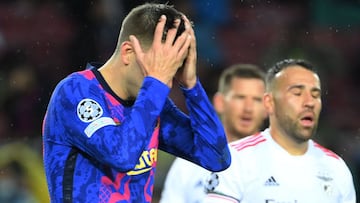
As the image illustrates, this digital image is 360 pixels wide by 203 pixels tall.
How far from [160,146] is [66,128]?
57 centimetres

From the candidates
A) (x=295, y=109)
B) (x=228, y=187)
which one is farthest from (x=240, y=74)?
(x=228, y=187)

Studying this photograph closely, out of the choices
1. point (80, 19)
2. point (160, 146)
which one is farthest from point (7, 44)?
point (160, 146)

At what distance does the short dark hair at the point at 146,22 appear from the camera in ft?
11.7

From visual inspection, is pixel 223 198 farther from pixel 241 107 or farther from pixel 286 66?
pixel 241 107

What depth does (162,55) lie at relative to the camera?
348cm

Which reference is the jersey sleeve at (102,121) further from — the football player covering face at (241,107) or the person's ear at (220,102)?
the person's ear at (220,102)

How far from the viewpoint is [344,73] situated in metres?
9.13

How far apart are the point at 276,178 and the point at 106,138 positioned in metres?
1.88

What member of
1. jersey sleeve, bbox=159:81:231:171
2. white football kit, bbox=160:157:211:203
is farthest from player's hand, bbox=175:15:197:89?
white football kit, bbox=160:157:211:203

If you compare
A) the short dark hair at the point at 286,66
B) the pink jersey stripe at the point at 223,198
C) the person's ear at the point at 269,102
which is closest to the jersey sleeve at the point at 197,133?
the pink jersey stripe at the point at 223,198

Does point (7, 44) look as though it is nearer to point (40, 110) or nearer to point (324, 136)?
point (40, 110)

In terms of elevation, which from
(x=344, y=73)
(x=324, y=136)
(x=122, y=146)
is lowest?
(x=122, y=146)

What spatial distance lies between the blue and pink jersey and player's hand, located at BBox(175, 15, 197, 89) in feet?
0.12

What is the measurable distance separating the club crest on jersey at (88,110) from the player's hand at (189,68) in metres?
0.39
